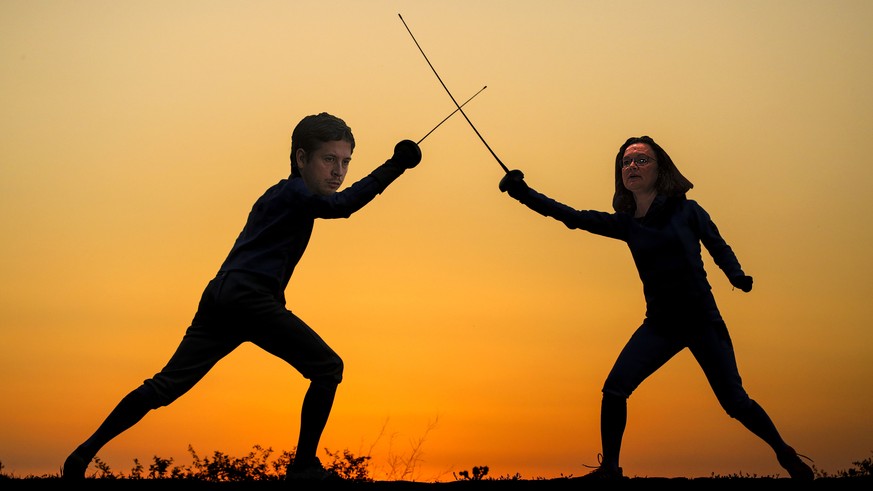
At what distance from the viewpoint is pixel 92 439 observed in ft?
24.7

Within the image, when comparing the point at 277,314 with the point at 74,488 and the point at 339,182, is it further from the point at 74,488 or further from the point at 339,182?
the point at 74,488

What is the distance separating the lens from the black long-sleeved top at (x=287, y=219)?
297 inches

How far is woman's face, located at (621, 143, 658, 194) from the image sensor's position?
8.36 meters

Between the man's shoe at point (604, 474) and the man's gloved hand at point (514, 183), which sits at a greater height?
the man's gloved hand at point (514, 183)

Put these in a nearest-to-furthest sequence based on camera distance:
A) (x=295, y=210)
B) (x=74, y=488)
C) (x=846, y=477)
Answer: (x=74, y=488) → (x=295, y=210) → (x=846, y=477)

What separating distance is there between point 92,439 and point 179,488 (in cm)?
71

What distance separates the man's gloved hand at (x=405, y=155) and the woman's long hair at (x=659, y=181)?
1.66 meters

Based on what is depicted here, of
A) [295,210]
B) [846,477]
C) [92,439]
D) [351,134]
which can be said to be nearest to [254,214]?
[295,210]

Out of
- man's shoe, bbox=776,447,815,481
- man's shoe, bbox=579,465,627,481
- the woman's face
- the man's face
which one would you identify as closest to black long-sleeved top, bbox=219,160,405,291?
the man's face

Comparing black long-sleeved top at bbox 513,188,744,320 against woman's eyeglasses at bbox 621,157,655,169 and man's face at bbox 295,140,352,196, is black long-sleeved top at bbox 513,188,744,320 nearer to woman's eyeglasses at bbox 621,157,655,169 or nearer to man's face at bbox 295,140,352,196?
woman's eyeglasses at bbox 621,157,655,169

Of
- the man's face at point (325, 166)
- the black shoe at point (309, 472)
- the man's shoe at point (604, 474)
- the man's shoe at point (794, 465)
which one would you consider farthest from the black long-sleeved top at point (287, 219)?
the man's shoe at point (794, 465)

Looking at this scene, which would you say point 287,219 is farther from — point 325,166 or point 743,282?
point 743,282

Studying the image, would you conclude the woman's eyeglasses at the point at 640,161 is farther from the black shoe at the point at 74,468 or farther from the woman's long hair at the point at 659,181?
the black shoe at the point at 74,468

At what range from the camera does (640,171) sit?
8359 mm
